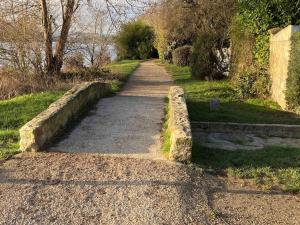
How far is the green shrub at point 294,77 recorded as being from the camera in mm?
10336

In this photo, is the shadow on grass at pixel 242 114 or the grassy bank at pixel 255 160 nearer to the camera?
the grassy bank at pixel 255 160

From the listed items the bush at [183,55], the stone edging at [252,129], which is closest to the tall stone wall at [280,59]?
the stone edging at [252,129]

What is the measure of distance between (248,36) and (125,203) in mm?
10378

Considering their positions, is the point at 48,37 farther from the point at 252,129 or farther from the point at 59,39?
the point at 252,129

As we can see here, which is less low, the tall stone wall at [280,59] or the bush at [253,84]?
the tall stone wall at [280,59]

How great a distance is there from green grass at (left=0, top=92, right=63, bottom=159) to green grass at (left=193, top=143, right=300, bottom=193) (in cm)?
295

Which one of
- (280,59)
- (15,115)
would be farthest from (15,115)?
(280,59)

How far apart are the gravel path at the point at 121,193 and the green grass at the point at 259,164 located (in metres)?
0.31

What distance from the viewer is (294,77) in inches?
412

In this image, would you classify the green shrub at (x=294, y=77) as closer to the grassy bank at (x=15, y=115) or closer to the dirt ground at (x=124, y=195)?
the dirt ground at (x=124, y=195)

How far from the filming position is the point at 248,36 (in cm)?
1438

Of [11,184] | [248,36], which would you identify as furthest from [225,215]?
[248,36]

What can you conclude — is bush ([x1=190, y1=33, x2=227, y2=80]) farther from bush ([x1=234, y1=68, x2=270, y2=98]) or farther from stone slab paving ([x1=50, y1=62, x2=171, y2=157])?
stone slab paving ([x1=50, y1=62, x2=171, y2=157])

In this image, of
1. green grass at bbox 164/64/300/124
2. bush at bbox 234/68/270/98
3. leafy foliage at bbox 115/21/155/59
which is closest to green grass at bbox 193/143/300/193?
green grass at bbox 164/64/300/124
